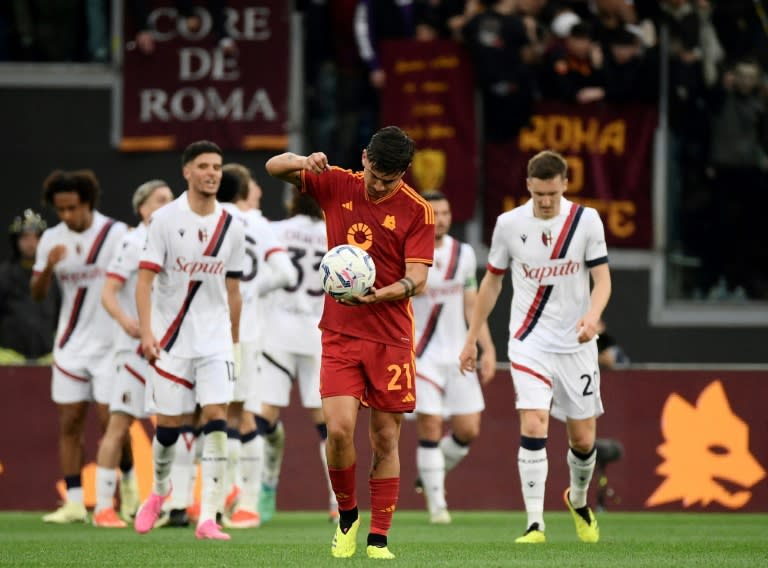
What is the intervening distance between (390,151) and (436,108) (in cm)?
908

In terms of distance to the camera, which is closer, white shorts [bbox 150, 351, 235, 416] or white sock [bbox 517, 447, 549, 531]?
white sock [bbox 517, 447, 549, 531]

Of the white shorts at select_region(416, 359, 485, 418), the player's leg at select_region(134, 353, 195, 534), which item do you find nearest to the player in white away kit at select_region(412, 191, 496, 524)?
the white shorts at select_region(416, 359, 485, 418)

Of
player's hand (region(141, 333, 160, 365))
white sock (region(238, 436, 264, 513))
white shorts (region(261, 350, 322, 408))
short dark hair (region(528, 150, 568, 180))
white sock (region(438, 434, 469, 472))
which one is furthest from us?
white sock (region(438, 434, 469, 472))

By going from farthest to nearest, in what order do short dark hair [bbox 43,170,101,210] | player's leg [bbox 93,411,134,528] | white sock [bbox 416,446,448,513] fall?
1. white sock [bbox 416,446,448,513]
2. short dark hair [bbox 43,170,101,210]
3. player's leg [bbox 93,411,134,528]

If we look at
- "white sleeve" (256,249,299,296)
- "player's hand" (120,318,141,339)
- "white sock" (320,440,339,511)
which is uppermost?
"white sleeve" (256,249,299,296)

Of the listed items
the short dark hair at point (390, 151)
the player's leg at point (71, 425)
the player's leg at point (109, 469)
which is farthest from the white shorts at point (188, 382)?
the short dark hair at point (390, 151)

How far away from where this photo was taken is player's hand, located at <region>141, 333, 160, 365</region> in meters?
10.8

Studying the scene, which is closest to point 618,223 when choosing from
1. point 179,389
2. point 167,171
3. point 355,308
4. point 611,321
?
point 611,321

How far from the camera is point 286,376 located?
1342 cm

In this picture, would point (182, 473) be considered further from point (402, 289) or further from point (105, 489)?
point (402, 289)

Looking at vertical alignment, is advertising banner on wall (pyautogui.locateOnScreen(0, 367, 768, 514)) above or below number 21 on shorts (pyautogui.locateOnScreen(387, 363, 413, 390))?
below

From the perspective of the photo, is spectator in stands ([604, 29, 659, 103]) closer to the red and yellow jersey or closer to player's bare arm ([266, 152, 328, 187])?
the red and yellow jersey

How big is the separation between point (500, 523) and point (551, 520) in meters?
0.69

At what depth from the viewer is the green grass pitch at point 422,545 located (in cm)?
927
